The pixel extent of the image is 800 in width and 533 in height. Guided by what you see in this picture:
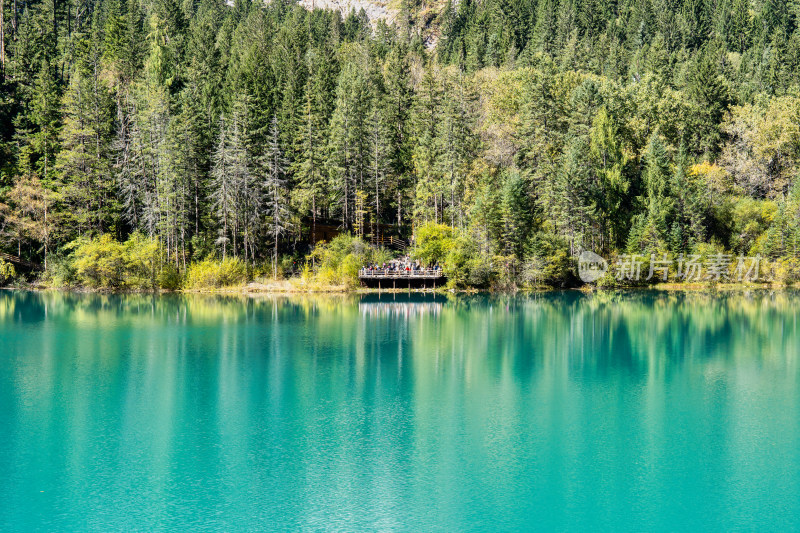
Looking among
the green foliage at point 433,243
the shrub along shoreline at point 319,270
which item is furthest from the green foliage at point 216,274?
the green foliage at point 433,243

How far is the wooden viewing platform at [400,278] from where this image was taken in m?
70.4

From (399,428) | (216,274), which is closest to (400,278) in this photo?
(216,274)

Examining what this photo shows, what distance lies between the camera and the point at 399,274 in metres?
70.6

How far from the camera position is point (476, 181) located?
7456 cm

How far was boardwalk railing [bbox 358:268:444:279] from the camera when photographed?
7025 centimetres

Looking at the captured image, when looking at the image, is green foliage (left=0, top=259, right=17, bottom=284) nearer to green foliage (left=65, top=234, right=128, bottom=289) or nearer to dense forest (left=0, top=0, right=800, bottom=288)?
dense forest (left=0, top=0, right=800, bottom=288)

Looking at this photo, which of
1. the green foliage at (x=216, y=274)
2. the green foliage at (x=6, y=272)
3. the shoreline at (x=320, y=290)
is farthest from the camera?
the green foliage at (x=216, y=274)

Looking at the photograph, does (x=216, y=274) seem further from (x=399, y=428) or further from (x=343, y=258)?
(x=399, y=428)

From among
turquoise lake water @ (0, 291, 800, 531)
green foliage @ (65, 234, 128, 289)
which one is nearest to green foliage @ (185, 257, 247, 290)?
green foliage @ (65, 234, 128, 289)

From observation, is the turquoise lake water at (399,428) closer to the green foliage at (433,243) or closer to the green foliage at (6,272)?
the green foliage at (433,243)

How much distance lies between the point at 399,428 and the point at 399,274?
46.7m

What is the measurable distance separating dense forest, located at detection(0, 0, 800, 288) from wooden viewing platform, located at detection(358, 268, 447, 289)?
161 centimetres

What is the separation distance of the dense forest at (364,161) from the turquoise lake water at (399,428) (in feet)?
81.5

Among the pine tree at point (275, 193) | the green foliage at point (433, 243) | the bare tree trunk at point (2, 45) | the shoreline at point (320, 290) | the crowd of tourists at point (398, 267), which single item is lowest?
the shoreline at point (320, 290)
